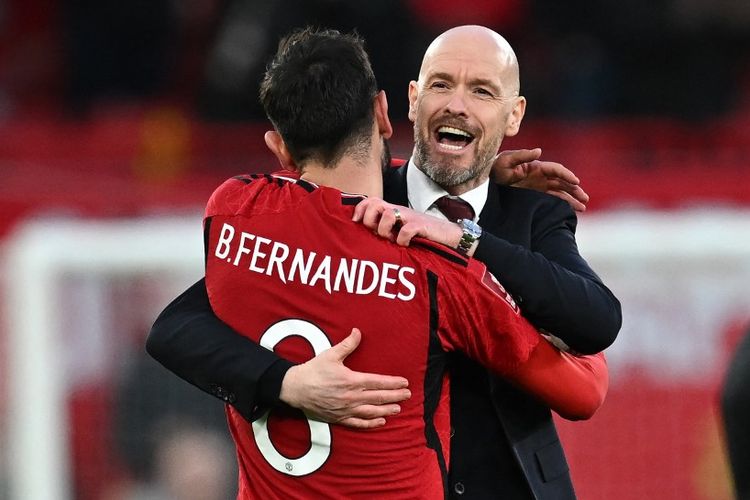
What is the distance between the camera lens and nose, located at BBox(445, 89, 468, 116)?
285 cm

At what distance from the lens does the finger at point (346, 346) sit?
244 cm

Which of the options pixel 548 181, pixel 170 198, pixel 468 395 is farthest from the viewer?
pixel 170 198

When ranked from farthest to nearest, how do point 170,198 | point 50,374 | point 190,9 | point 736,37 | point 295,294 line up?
point 190,9 → point 736,37 → point 170,198 → point 50,374 → point 295,294

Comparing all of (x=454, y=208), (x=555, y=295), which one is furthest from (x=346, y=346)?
(x=454, y=208)

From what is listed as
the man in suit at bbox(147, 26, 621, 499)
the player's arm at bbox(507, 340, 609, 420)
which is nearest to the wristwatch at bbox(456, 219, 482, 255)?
the man in suit at bbox(147, 26, 621, 499)

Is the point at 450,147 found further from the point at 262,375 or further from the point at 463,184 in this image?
the point at 262,375

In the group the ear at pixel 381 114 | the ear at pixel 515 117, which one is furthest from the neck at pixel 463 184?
the ear at pixel 381 114

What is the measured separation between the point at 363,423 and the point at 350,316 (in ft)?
0.66

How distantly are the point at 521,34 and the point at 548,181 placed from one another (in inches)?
255

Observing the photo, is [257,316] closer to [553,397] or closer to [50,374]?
[553,397]

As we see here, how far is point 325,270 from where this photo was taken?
246 cm

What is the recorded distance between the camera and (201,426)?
16.3ft

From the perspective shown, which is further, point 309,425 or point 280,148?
point 280,148

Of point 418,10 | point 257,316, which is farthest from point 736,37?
point 257,316
